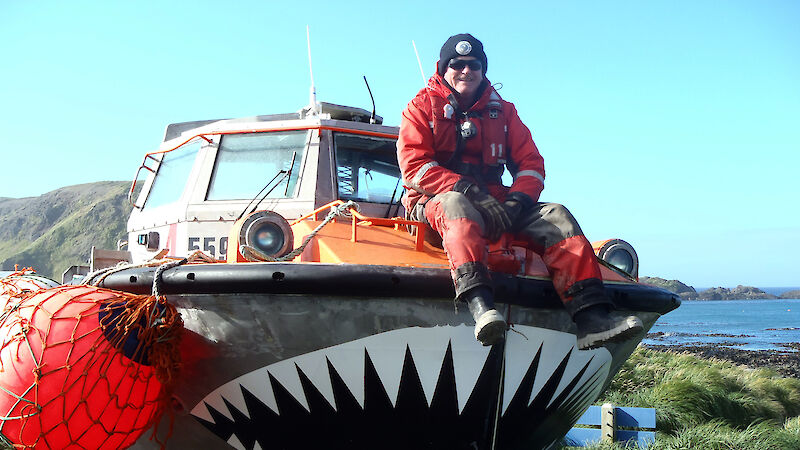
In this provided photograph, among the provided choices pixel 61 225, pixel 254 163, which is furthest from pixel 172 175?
pixel 61 225

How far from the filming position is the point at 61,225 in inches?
4523

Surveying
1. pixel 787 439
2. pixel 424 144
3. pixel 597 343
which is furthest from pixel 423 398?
pixel 787 439

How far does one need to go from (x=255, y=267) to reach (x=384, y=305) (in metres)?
0.59

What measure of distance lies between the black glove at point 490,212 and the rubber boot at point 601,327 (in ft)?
1.69

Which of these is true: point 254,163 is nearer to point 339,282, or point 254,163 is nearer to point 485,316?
point 339,282

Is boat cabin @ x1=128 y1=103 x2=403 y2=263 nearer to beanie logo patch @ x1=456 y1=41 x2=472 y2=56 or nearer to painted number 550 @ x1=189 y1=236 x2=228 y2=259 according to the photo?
painted number 550 @ x1=189 y1=236 x2=228 y2=259

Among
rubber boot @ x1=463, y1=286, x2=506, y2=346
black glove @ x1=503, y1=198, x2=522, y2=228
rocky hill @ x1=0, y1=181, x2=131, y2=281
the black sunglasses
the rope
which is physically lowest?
rubber boot @ x1=463, y1=286, x2=506, y2=346

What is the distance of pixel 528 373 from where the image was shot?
354cm

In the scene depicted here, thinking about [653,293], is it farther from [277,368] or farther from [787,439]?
[787,439]

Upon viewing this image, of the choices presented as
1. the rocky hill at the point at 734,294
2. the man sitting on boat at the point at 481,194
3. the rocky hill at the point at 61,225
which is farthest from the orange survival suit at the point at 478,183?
the rocky hill at the point at 734,294

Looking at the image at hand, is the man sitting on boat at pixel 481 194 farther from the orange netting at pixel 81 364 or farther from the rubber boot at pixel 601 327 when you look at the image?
the orange netting at pixel 81 364

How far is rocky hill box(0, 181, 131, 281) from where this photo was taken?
10450cm

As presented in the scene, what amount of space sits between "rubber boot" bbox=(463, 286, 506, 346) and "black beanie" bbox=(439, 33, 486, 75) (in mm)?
1418

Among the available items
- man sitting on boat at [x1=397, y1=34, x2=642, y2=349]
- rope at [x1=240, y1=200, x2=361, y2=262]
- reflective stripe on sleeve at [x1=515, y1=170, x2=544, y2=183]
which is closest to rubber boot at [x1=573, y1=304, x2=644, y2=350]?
man sitting on boat at [x1=397, y1=34, x2=642, y2=349]
